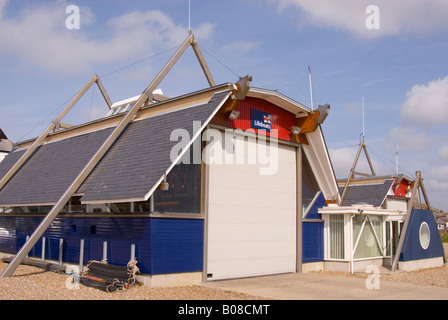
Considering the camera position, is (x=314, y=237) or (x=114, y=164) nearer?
(x=114, y=164)

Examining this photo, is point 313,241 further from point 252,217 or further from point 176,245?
point 176,245

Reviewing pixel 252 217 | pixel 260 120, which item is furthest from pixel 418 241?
pixel 260 120

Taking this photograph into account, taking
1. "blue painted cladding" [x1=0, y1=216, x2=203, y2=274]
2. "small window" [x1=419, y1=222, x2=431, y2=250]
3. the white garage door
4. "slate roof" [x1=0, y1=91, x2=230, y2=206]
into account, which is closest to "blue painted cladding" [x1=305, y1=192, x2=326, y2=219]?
the white garage door

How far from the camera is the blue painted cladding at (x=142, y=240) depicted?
38.3 feet

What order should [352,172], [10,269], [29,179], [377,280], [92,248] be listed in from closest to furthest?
[10,269] → [92,248] → [377,280] → [29,179] → [352,172]

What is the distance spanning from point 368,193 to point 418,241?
920 cm

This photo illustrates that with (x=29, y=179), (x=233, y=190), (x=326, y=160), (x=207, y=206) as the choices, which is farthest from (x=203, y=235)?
(x=29, y=179)

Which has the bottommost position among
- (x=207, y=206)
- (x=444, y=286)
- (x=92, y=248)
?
(x=444, y=286)

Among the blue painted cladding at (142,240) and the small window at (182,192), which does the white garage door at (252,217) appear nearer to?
the small window at (182,192)

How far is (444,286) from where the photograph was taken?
1406 centimetres

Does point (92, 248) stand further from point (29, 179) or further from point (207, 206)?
point (29, 179)

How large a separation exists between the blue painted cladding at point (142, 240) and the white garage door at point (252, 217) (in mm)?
872

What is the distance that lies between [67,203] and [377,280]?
9.80m

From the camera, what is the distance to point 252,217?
14758mm
